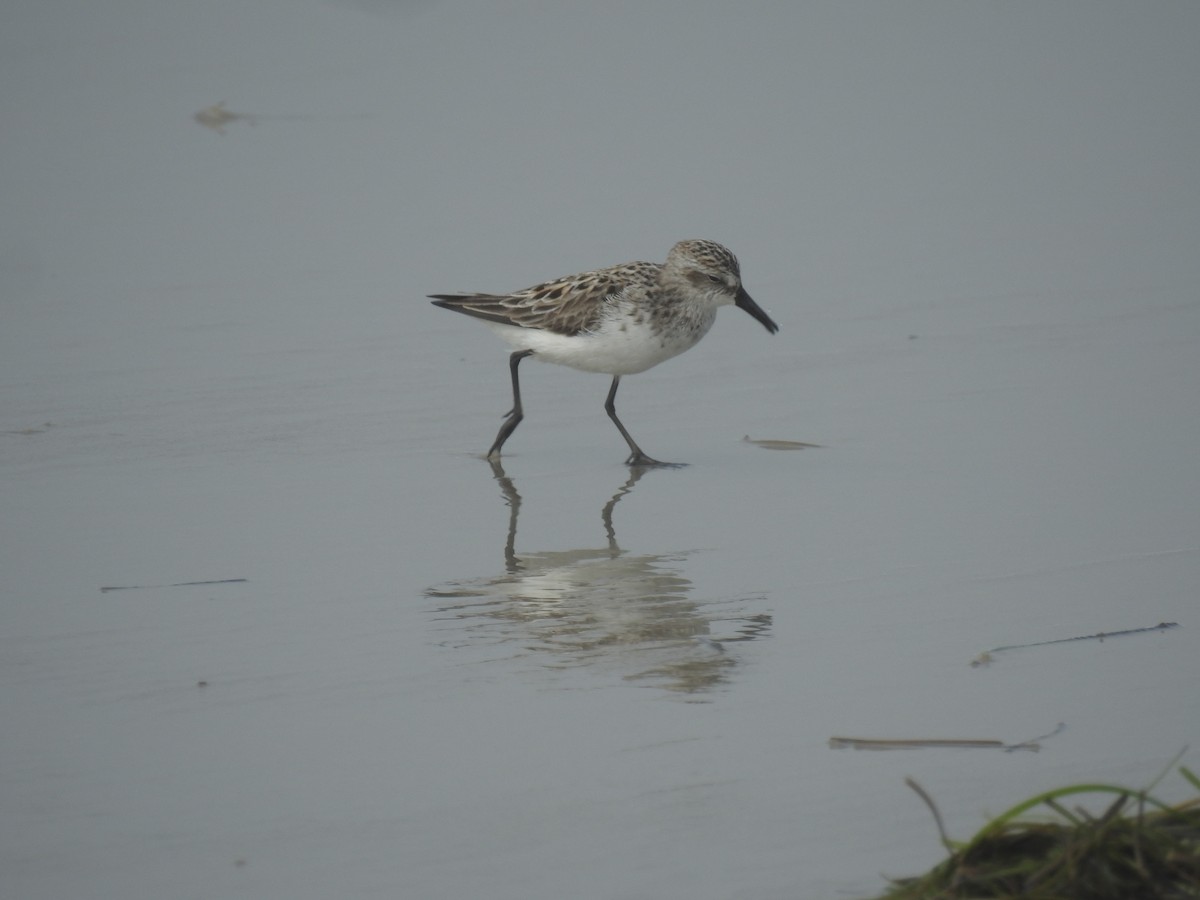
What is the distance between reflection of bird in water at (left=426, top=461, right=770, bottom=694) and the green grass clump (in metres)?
1.39

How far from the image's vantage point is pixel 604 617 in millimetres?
5258

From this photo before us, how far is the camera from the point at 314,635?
5141mm

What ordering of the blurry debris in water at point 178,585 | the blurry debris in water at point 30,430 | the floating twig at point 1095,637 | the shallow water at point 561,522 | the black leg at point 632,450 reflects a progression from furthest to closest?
the blurry debris in water at point 30,430
the black leg at point 632,450
the blurry debris in water at point 178,585
the floating twig at point 1095,637
the shallow water at point 561,522

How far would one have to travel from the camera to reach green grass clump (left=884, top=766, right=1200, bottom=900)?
311 centimetres

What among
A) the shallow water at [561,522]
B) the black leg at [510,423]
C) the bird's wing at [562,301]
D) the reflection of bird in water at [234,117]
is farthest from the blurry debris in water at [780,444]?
the reflection of bird in water at [234,117]

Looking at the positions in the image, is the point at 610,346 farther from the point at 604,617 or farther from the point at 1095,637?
the point at 1095,637

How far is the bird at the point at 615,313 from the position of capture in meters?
7.73

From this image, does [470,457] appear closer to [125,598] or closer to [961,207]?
[125,598]

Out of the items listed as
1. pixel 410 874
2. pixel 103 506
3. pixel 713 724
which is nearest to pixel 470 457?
pixel 103 506

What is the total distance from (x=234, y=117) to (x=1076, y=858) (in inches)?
545

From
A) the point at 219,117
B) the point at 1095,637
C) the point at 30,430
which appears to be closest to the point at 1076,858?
the point at 1095,637

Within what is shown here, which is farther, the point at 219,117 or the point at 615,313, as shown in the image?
the point at 219,117

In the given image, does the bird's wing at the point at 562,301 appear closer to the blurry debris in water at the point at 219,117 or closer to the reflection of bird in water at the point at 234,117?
the reflection of bird in water at the point at 234,117

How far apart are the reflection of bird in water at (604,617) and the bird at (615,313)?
177 cm
